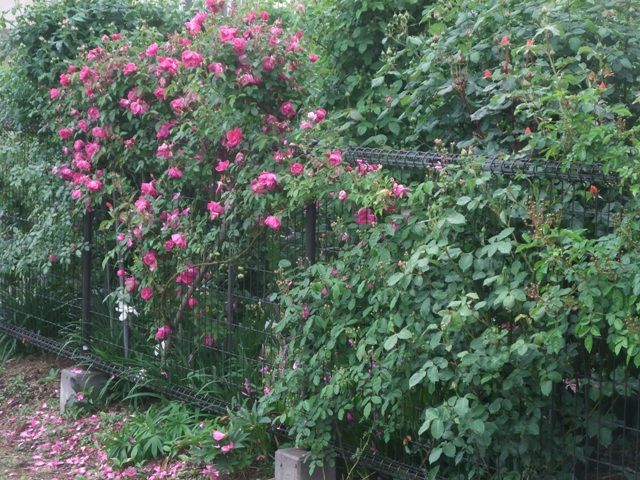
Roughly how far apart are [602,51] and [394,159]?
3.44 ft

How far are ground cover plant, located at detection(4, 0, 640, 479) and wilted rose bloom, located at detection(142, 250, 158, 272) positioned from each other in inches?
1.5

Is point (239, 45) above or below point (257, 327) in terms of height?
above

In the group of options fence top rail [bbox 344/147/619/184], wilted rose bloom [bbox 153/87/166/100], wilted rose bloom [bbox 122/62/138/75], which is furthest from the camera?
wilted rose bloom [bbox 122/62/138/75]

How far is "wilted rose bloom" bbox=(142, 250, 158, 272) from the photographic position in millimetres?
6070

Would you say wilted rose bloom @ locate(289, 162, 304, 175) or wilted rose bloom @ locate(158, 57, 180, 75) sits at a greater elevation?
wilted rose bloom @ locate(158, 57, 180, 75)

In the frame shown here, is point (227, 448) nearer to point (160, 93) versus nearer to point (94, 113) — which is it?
point (160, 93)

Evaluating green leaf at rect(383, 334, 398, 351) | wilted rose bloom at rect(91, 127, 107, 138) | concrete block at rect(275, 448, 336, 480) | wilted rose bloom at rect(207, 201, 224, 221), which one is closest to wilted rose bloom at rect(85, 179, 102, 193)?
wilted rose bloom at rect(91, 127, 107, 138)

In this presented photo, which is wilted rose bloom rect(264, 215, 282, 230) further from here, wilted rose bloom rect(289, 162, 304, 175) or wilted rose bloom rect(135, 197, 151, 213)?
wilted rose bloom rect(135, 197, 151, 213)

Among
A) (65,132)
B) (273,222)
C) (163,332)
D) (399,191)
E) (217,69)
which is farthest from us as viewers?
(65,132)

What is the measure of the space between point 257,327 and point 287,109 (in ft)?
4.02

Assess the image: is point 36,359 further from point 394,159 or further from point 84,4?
point 394,159

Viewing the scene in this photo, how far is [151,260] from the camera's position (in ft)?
19.9

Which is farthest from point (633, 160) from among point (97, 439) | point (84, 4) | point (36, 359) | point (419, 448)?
point (36, 359)

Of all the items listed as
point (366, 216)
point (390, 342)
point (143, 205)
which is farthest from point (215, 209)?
point (390, 342)
